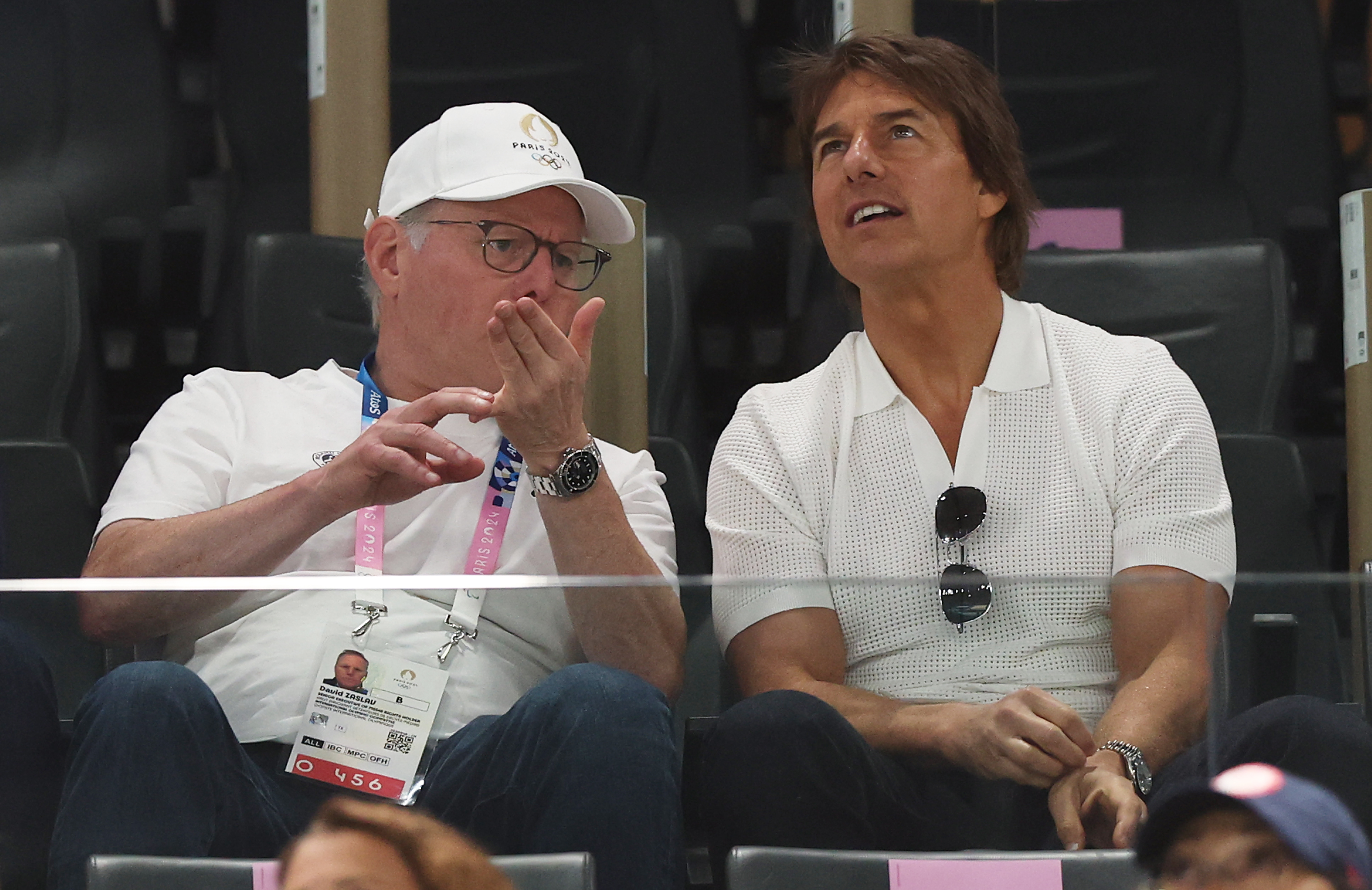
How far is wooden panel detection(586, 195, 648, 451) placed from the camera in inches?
76.3

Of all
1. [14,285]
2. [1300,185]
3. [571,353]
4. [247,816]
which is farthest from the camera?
[1300,185]

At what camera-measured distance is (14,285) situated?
92.0 inches

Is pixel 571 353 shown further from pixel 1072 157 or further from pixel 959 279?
pixel 1072 157

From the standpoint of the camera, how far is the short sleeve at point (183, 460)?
1.50 m

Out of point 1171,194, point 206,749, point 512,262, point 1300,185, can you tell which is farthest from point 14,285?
point 1300,185

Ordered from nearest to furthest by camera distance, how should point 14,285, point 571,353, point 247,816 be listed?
point 247,816
point 571,353
point 14,285

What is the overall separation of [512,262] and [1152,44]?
1.44m

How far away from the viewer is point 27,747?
3.12ft

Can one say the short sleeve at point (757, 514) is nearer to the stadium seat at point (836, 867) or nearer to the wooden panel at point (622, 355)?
the wooden panel at point (622, 355)

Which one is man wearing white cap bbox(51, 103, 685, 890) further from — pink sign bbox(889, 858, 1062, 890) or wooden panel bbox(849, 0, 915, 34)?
wooden panel bbox(849, 0, 915, 34)

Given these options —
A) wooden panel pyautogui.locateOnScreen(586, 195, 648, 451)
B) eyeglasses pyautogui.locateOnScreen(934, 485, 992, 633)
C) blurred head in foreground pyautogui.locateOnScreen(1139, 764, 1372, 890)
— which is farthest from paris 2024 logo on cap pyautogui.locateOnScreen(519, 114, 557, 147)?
blurred head in foreground pyautogui.locateOnScreen(1139, 764, 1372, 890)

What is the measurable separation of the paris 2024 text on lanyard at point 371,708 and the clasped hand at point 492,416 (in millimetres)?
356

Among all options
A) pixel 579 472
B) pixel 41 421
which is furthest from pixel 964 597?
pixel 41 421

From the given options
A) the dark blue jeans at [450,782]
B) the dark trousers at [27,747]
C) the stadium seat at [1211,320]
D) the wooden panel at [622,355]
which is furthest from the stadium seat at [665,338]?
the dark trousers at [27,747]
